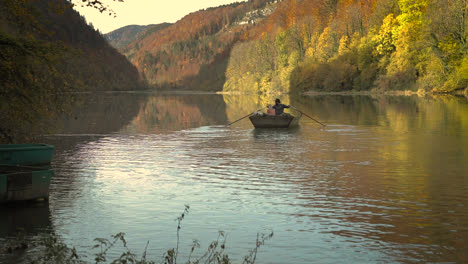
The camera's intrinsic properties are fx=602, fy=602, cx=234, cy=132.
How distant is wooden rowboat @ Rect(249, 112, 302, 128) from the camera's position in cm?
3891

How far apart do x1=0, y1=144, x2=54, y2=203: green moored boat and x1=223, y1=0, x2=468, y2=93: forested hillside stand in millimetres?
75785

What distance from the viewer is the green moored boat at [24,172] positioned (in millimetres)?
14008

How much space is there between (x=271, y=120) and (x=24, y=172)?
86.2 feet

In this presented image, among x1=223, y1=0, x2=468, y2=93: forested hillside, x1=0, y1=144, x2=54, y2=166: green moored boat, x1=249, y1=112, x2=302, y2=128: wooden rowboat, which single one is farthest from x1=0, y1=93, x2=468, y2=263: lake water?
x1=223, y1=0, x2=468, y2=93: forested hillside

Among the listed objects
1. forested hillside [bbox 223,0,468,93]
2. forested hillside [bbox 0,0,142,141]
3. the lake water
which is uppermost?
forested hillside [bbox 223,0,468,93]

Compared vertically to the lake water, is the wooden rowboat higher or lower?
higher

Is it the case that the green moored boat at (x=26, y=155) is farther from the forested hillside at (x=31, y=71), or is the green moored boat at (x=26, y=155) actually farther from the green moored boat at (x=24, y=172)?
the forested hillside at (x=31, y=71)

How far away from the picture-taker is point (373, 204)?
14.6m

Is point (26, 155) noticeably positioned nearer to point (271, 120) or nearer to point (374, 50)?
point (271, 120)

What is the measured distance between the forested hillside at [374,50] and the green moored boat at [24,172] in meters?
75.8

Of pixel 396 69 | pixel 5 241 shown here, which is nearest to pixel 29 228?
pixel 5 241

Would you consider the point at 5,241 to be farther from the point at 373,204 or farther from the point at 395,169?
the point at 395,169

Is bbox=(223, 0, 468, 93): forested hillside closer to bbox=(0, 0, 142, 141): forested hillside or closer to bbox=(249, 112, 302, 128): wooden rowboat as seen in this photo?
bbox=(249, 112, 302, 128): wooden rowboat

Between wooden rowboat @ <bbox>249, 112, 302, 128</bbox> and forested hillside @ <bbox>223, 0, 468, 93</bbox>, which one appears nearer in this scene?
wooden rowboat @ <bbox>249, 112, 302, 128</bbox>
